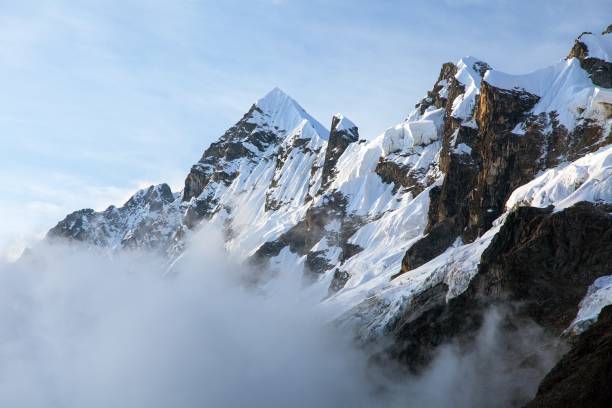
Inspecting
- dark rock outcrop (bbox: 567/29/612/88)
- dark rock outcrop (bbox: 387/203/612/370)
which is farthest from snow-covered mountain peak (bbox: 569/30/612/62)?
dark rock outcrop (bbox: 387/203/612/370)

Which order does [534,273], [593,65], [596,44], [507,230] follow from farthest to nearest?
[596,44] → [593,65] → [507,230] → [534,273]

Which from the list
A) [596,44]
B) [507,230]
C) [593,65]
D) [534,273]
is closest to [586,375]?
[534,273]

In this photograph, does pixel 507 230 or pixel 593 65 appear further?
pixel 593 65

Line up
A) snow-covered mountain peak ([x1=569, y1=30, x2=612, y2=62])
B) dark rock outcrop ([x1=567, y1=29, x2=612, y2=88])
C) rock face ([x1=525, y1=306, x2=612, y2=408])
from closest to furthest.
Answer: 1. rock face ([x1=525, y1=306, x2=612, y2=408])
2. dark rock outcrop ([x1=567, y1=29, x2=612, y2=88])
3. snow-covered mountain peak ([x1=569, y1=30, x2=612, y2=62])

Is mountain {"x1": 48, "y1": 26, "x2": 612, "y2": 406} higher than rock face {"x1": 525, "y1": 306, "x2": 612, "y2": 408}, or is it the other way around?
mountain {"x1": 48, "y1": 26, "x2": 612, "y2": 406}

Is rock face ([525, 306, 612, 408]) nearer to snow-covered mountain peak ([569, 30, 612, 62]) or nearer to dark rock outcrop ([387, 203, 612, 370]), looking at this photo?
dark rock outcrop ([387, 203, 612, 370])

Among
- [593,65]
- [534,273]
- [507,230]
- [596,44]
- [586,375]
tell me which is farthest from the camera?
[596,44]

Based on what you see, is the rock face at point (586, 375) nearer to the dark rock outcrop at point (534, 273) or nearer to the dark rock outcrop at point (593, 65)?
the dark rock outcrop at point (534, 273)

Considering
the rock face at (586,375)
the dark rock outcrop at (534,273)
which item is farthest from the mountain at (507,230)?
the rock face at (586,375)

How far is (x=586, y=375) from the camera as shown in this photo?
216 feet

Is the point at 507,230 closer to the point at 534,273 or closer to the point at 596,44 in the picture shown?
the point at 534,273

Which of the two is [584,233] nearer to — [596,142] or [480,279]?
[480,279]

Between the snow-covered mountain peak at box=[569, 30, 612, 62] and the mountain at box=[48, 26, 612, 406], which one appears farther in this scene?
the snow-covered mountain peak at box=[569, 30, 612, 62]

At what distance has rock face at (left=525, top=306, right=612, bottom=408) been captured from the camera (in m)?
62.8
